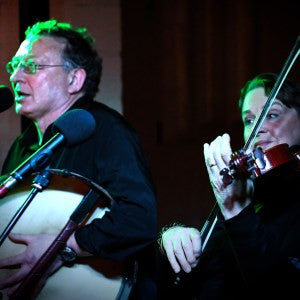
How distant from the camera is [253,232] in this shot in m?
1.46

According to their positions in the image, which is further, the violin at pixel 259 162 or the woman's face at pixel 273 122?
the woman's face at pixel 273 122

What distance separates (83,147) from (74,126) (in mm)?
283

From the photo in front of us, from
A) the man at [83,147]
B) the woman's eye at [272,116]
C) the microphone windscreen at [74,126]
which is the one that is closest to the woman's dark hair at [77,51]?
the man at [83,147]

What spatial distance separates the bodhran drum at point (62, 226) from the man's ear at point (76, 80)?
78 centimetres

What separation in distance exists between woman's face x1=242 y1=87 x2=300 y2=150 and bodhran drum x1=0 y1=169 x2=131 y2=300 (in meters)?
0.80

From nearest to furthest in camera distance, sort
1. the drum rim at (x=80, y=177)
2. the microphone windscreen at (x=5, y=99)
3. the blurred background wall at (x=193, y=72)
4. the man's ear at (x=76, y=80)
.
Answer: the drum rim at (x=80, y=177) < the microphone windscreen at (x=5, y=99) < the man's ear at (x=76, y=80) < the blurred background wall at (x=193, y=72)

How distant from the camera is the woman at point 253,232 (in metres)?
1.48

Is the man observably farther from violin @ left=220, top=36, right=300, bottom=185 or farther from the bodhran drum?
violin @ left=220, top=36, right=300, bottom=185

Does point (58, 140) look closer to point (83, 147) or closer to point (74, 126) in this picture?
point (74, 126)

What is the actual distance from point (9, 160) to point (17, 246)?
1.04 meters

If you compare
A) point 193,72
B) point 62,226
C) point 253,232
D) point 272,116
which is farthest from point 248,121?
point 193,72

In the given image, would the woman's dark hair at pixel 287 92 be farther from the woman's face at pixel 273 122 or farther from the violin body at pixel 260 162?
the violin body at pixel 260 162

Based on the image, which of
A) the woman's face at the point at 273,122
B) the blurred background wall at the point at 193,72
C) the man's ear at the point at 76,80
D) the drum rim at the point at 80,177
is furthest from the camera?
the blurred background wall at the point at 193,72

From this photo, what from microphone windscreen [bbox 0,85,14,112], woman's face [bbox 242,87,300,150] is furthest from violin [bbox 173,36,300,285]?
microphone windscreen [bbox 0,85,14,112]
